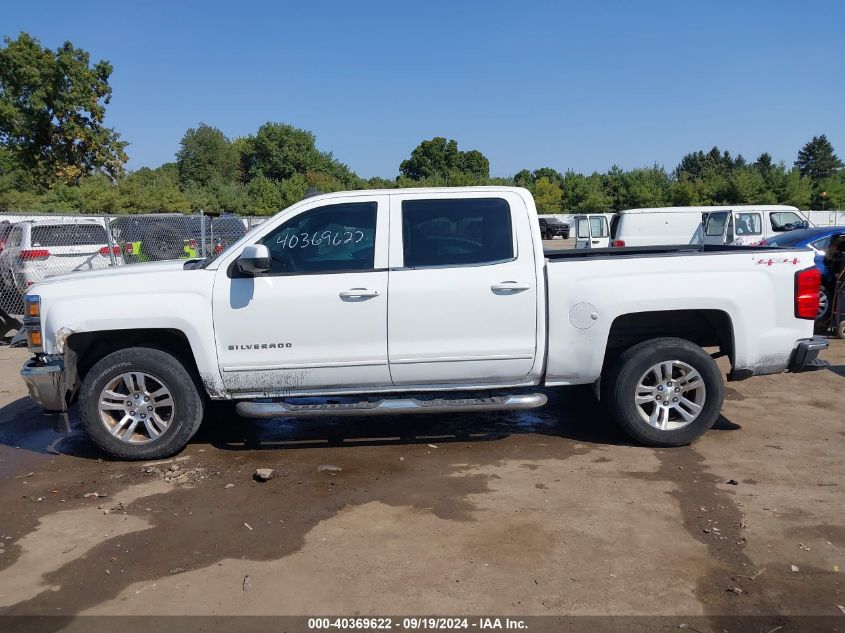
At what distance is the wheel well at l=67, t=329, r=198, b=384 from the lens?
17.5 feet

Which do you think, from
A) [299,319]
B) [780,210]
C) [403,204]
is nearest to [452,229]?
[403,204]

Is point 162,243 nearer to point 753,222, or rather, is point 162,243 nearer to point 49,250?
point 49,250

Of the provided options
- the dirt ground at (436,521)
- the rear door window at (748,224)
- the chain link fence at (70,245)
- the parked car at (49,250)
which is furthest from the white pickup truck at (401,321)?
the rear door window at (748,224)

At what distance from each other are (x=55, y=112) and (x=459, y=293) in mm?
42539

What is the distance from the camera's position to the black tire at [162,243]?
15853 millimetres

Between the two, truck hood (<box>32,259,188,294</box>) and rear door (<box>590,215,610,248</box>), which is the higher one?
rear door (<box>590,215,610,248</box>)

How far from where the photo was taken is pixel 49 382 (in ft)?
16.6

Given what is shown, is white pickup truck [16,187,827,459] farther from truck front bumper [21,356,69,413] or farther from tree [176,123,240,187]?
tree [176,123,240,187]

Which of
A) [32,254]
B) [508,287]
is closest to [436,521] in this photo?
[508,287]

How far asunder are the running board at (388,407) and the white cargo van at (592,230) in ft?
67.4

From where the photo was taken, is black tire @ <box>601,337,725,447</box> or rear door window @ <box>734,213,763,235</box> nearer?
black tire @ <box>601,337,725,447</box>

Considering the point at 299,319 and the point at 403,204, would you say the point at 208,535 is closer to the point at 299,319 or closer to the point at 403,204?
the point at 299,319

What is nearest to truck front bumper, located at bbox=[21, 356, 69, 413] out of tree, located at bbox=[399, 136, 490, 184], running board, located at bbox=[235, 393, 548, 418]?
running board, located at bbox=[235, 393, 548, 418]

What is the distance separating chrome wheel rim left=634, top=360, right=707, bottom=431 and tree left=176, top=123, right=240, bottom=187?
71.4 m
